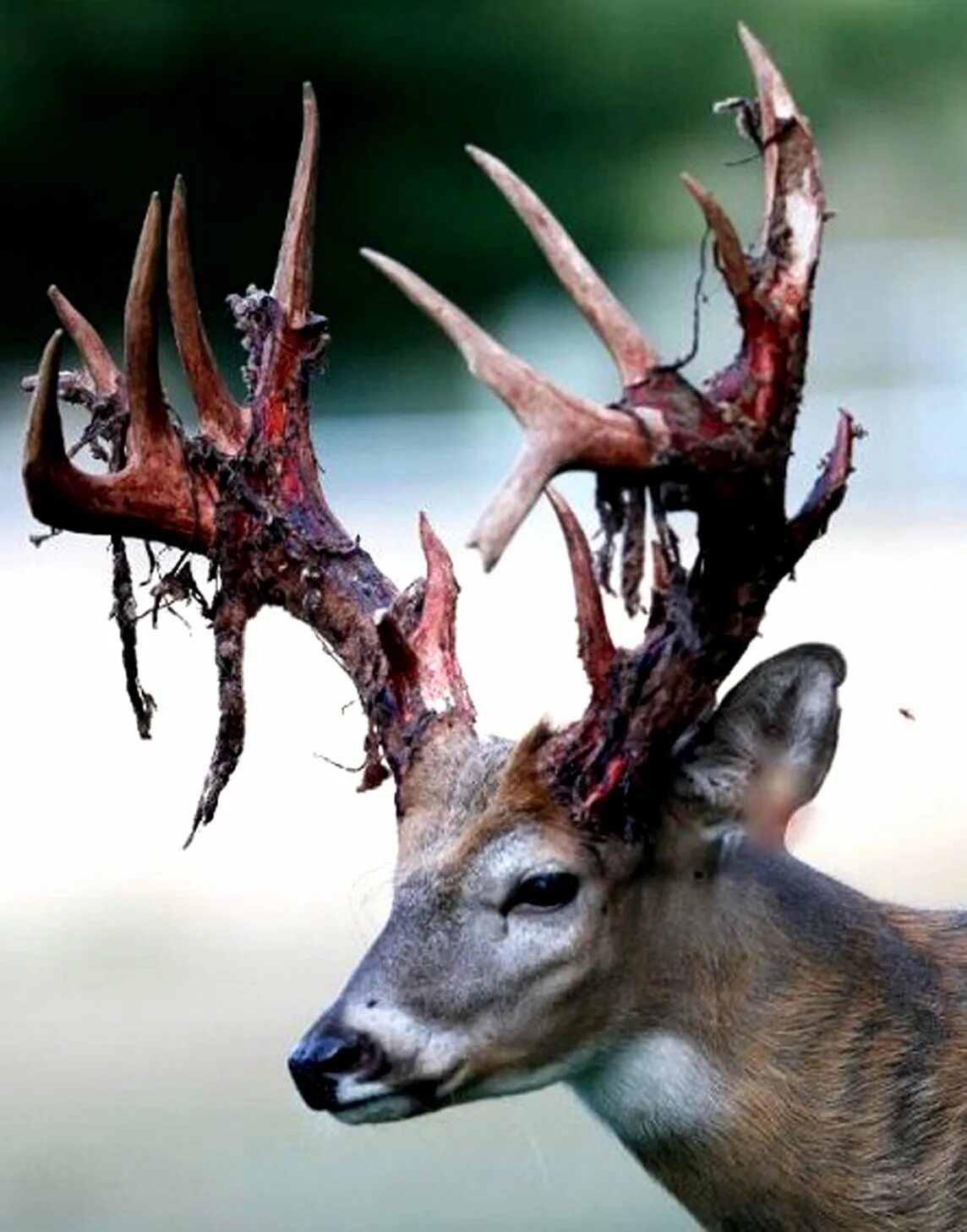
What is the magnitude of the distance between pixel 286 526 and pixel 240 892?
7.20 metres

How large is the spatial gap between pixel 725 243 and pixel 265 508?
1.10 m

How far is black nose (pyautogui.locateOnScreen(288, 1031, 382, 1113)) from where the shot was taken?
185 inches

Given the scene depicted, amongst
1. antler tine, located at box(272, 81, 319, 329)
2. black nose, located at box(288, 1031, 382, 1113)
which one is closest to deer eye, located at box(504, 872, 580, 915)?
black nose, located at box(288, 1031, 382, 1113)

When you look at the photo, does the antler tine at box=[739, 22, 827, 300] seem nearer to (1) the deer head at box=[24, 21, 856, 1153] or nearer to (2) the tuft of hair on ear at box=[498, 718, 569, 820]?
(1) the deer head at box=[24, 21, 856, 1153]

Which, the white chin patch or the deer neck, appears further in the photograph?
the deer neck

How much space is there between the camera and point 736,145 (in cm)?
1917

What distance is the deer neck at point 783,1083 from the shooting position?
16.1 feet

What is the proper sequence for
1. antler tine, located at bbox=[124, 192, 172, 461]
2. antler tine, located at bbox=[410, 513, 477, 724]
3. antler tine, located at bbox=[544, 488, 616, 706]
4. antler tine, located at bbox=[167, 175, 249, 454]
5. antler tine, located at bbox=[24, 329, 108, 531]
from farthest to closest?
1. antler tine, located at bbox=[167, 175, 249, 454]
2. antler tine, located at bbox=[410, 513, 477, 724]
3. antler tine, located at bbox=[124, 192, 172, 461]
4. antler tine, located at bbox=[24, 329, 108, 531]
5. antler tine, located at bbox=[544, 488, 616, 706]

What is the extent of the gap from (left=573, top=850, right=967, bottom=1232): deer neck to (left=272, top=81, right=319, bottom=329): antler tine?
99cm

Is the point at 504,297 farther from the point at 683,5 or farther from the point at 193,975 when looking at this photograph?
A: the point at 193,975

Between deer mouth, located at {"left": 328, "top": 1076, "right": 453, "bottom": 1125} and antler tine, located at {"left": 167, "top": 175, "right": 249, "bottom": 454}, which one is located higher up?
antler tine, located at {"left": 167, "top": 175, "right": 249, "bottom": 454}

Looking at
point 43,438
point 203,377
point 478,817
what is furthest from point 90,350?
point 478,817

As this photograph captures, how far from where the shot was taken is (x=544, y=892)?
4.88 metres

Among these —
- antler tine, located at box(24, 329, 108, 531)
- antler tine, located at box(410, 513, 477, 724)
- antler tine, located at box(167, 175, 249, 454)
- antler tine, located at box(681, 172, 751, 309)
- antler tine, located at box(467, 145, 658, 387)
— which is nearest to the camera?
antler tine, located at box(681, 172, 751, 309)
